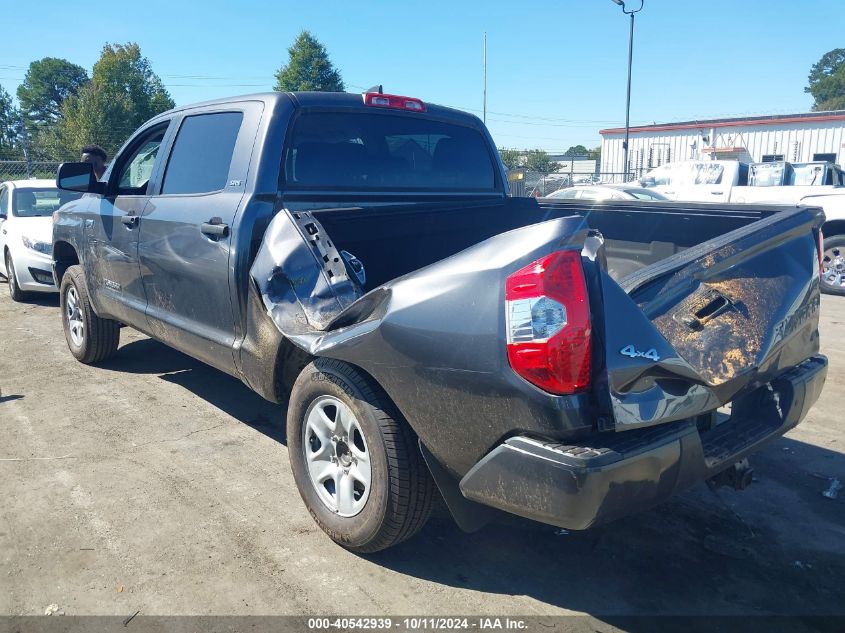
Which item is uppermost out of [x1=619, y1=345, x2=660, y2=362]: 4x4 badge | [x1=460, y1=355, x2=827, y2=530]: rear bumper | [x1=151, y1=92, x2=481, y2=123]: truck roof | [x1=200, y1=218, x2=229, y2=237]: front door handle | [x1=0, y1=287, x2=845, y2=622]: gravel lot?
[x1=151, y1=92, x2=481, y2=123]: truck roof

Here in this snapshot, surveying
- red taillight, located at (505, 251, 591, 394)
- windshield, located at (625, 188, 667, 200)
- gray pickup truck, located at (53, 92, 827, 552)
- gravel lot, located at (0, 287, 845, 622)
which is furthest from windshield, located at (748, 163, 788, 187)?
red taillight, located at (505, 251, 591, 394)

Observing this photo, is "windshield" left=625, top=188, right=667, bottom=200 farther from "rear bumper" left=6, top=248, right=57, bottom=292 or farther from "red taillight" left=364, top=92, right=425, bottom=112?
"rear bumper" left=6, top=248, right=57, bottom=292

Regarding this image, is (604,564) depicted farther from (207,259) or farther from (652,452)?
(207,259)

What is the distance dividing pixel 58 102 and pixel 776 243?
108m

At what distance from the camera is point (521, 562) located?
3.05 meters

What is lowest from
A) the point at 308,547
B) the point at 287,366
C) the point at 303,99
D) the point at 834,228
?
the point at 308,547

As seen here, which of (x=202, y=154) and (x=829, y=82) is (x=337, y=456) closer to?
(x=202, y=154)

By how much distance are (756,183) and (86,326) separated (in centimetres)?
1302

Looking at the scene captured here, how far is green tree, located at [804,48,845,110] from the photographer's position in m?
99.8

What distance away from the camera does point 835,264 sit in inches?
405

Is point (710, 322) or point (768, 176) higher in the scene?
point (768, 176)

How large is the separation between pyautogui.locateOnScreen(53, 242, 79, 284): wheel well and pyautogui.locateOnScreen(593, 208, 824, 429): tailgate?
5.31 metres

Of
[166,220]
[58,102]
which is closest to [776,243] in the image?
[166,220]

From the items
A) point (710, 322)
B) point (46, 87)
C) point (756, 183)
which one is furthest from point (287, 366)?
point (46, 87)
